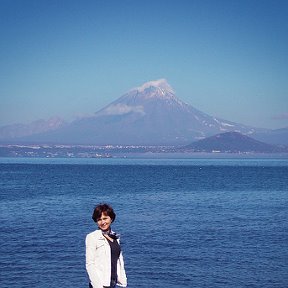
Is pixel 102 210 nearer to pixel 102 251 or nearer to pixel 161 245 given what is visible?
pixel 102 251

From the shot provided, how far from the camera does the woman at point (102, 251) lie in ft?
20.2

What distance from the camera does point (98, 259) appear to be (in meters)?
6.23

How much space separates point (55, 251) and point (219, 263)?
6.55 m

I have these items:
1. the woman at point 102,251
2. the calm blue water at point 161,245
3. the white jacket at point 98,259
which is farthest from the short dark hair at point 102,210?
the calm blue water at point 161,245

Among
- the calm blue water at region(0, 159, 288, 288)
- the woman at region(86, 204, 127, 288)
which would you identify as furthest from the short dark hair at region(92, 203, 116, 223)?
the calm blue water at region(0, 159, 288, 288)

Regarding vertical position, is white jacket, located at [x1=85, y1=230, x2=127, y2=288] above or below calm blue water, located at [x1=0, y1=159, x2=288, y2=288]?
above

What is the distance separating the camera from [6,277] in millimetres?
16281

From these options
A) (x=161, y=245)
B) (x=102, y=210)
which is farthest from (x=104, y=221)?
(x=161, y=245)

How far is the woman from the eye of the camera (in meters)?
6.16

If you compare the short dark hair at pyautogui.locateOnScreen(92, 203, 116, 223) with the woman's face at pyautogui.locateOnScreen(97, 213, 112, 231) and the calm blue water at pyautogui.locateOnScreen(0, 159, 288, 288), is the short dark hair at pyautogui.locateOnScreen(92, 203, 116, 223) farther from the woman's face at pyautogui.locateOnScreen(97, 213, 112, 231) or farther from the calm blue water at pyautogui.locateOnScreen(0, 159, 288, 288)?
the calm blue water at pyautogui.locateOnScreen(0, 159, 288, 288)

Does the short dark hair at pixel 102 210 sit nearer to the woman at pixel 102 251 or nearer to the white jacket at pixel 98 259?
the woman at pixel 102 251

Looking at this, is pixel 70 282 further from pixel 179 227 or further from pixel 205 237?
pixel 179 227

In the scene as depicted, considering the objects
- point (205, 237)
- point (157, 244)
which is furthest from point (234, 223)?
point (157, 244)

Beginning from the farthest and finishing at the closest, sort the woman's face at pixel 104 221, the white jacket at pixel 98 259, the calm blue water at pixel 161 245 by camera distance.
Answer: the calm blue water at pixel 161 245 → the woman's face at pixel 104 221 → the white jacket at pixel 98 259
